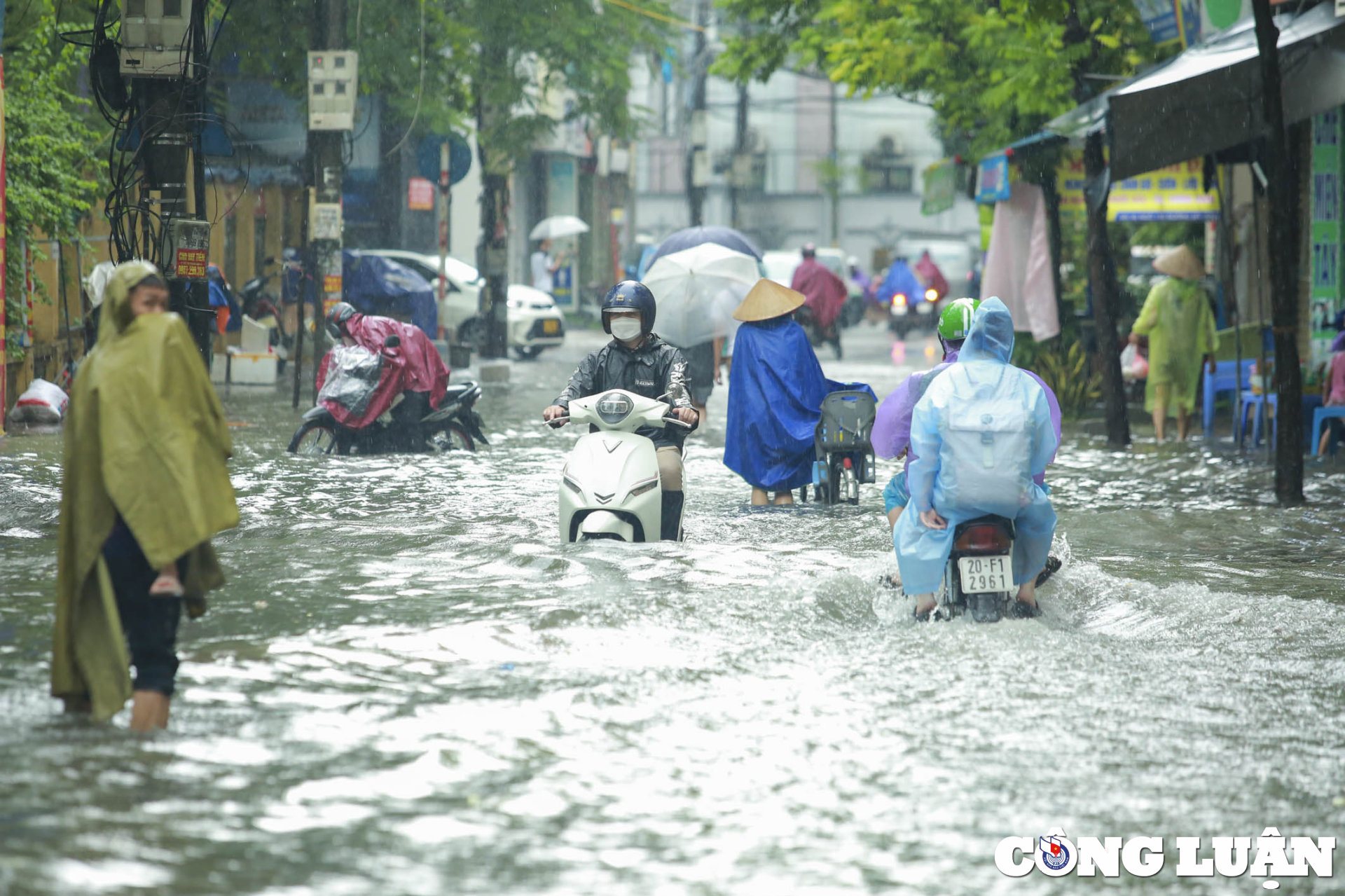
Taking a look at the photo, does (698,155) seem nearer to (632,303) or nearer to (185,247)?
(185,247)

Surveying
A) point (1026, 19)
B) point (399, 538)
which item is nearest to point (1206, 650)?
point (399, 538)

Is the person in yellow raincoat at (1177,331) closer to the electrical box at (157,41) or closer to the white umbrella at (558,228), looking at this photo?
the electrical box at (157,41)

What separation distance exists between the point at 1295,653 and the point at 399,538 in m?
5.15

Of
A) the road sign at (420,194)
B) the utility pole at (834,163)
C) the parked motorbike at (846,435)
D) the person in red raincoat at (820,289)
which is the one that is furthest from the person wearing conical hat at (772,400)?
the utility pole at (834,163)

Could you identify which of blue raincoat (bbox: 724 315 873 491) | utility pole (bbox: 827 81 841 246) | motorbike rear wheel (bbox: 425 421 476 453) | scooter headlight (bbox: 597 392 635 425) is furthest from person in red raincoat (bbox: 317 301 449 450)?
utility pole (bbox: 827 81 841 246)

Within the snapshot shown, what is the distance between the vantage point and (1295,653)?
286 inches

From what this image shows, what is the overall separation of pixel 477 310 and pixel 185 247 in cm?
1690

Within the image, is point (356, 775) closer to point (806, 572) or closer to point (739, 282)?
point (806, 572)

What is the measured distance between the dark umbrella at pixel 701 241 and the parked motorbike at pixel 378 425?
9.89ft

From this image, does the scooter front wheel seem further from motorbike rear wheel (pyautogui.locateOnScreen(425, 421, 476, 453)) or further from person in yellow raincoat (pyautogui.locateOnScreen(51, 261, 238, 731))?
person in yellow raincoat (pyautogui.locateOnScreen(51, 261, 238, 731))

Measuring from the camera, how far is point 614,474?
9.09 metres

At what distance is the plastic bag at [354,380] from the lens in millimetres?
14492

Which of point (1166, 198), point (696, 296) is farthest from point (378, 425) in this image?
point (1166, 198)

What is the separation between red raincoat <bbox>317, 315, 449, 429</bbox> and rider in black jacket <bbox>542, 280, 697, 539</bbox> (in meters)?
5.05
